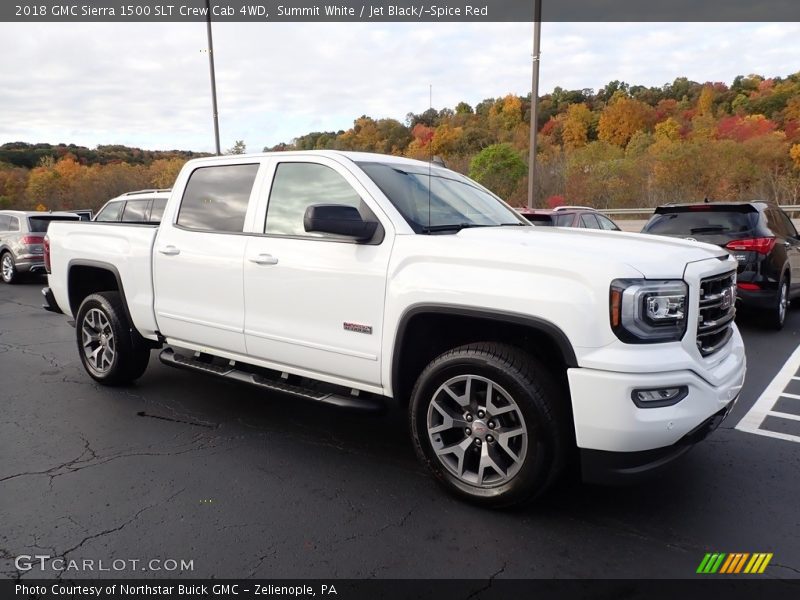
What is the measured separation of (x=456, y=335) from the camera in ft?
11.2

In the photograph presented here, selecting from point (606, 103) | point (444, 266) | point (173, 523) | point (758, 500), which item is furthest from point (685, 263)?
point (606, 103)

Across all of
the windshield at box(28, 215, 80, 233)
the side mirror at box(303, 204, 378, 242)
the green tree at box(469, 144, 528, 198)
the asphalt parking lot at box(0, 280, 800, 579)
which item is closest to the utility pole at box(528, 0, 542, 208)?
the asphalt parking lot at box(0, 280, 800, 579)

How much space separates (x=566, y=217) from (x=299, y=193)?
27.1 feet

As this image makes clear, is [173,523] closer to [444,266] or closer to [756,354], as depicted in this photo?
[444,266]

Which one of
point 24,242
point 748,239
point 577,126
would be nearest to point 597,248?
point 748,239

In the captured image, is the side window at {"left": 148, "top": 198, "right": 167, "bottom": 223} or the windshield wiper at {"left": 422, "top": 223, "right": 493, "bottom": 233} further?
the side window at {"left": 148, "top": 198, "right": 167, "bottom": 223}

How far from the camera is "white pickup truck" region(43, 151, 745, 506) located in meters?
2.71

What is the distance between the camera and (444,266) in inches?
124

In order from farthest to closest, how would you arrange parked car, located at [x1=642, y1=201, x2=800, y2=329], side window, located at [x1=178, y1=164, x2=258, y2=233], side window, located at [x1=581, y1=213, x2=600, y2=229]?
side window, located at [x1=581, y1=213, x2=600, y2=229], parked car, located at [x1=642, y1=201, x2=800, y2=329], side window, located at [x1=178, y1=164, x2=258, y2=233]

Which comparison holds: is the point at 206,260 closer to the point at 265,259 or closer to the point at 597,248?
the point at 265,259

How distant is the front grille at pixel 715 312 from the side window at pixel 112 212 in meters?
11.8

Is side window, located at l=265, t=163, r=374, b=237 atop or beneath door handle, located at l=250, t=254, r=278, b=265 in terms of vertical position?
atop

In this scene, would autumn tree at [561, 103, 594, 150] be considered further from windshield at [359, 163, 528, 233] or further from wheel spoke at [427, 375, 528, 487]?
wheel spoke at [427, 375, 528, 487]

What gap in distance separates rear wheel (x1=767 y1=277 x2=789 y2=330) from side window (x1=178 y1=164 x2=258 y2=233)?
6778 millimetres
